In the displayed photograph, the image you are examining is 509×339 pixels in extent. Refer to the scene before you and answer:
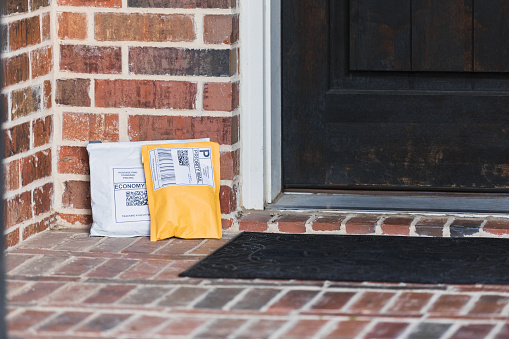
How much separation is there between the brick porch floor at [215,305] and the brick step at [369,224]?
0.46 m

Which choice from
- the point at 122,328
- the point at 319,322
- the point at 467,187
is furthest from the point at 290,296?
the point at 467,187

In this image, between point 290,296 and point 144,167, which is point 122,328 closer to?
point 290,296

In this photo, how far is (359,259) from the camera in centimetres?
326

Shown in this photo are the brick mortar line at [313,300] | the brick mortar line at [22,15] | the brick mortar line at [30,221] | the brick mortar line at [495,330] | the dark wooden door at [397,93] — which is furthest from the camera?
the dark wooden door at [397,93]

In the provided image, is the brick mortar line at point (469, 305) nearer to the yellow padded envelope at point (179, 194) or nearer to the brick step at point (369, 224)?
the brick step at point (369, 224)

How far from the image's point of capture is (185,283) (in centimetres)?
301

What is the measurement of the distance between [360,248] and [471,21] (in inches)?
39.3

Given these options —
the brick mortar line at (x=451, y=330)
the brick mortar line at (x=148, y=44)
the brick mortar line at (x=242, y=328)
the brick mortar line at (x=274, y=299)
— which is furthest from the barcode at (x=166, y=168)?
the brick mortar line at (x=451, y=330)

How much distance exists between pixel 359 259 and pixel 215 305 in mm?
673

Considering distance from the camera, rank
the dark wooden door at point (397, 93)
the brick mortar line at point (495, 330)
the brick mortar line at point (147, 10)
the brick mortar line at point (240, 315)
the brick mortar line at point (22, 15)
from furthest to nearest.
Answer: the dark wooden door at point (397, 93), the brick mortar line at point (147, 10), the brick mortar line at point (22, 15), the brick mortar line at point (240, 315), the brick mortar line at point (495, 330)

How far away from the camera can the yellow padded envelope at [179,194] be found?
3.53 metres

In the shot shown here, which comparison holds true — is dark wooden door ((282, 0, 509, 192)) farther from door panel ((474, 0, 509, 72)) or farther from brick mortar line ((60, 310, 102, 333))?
brick mortar line ((60, 310, 102, 333))

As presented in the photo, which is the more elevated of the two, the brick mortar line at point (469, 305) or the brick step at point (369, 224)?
the brick step at point (369, 224)

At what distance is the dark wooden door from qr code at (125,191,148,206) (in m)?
0.63
